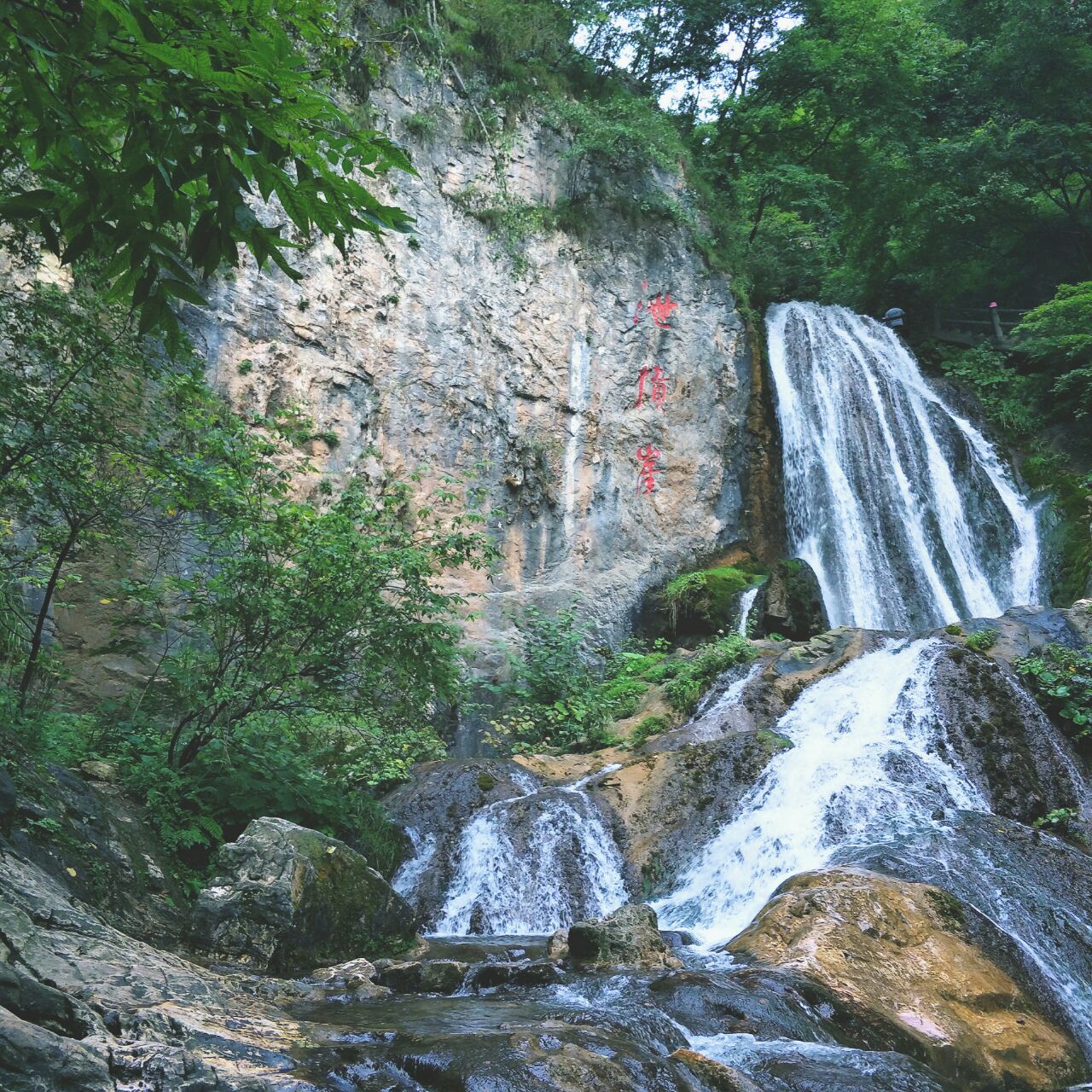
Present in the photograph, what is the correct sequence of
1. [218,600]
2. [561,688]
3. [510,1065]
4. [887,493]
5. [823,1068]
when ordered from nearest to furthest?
[510,1065] < [823,1068] < [218,600] < [561,688] < [887,493]

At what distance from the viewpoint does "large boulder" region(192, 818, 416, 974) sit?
4.50 m

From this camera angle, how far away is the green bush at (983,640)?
28.9 ft

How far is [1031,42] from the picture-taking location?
16.6 meters

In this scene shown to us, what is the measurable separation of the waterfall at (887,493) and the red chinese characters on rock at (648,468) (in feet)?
8.28

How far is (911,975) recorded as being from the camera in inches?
172

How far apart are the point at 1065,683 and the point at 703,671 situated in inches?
155

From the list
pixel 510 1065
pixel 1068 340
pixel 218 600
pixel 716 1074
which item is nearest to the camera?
pixel 510 1065

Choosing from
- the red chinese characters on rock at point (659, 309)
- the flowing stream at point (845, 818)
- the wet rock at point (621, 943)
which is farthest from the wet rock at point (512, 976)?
the red chinese characters on rock at point (659, 309)

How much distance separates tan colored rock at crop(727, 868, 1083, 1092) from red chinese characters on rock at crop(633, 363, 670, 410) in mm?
10164

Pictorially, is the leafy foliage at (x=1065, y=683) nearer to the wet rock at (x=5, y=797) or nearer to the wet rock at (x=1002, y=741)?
the wet rock at (x=1002, y=741)

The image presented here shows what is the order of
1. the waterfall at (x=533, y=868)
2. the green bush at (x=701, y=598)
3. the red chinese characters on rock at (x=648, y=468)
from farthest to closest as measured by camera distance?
the red chinese characters on rock at (x=648, y=468) → the green bush at (x=701, y=598) → the waterfall at (x=533, y=868)

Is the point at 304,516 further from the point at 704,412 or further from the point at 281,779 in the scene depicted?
the point at 704,412

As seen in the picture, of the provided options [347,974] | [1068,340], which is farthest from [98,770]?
[1068,340]

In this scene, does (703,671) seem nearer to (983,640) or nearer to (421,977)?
(983,640)
